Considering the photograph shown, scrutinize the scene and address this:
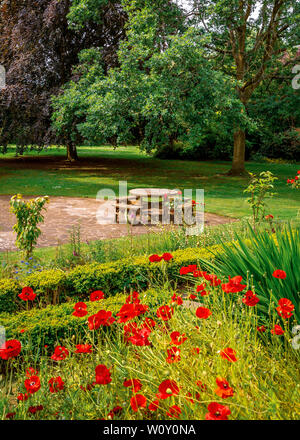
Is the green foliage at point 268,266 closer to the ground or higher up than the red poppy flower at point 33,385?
higher up

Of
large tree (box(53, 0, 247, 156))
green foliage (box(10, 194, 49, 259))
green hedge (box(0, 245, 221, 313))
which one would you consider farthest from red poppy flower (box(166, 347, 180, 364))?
large tree (box(53, 0, 247, 156))

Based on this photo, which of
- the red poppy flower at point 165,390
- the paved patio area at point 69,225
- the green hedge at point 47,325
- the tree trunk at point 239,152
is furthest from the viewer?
the tree trunk at point 239,152

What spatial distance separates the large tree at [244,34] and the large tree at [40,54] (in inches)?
180

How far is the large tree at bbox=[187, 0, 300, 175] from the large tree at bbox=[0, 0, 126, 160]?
15.0 feet

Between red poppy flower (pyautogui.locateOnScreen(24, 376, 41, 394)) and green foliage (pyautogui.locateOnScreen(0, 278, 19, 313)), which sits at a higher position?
red poppy flower (pyautogui.locateOnScreen(24, 376, 41, 394))

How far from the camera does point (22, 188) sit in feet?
48.6

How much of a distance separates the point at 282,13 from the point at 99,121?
9.78 meters

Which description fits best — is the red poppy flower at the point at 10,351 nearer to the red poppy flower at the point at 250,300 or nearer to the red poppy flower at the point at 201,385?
the red poppy flower at the point at 201,385

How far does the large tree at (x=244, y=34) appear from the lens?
16.2 m

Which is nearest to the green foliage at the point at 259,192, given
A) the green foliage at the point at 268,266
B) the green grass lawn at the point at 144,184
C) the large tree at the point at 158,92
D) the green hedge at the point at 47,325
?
the green grass lawn at the point at 144,184

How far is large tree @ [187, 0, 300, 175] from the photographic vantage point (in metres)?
Result: 16.2

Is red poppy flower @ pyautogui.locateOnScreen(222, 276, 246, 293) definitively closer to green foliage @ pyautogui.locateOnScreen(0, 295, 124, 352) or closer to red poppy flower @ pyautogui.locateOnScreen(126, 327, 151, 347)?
red poppy flower @ pyautogui.locateOnScreen(126, 327, 151, 347)

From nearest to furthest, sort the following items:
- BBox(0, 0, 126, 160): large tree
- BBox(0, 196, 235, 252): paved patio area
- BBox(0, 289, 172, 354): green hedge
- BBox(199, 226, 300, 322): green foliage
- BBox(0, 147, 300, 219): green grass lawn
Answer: BBox(199, 226, 300, 322): green foliage
BBox(0, 289, 172, 354): green hedge
BBox(0, 196, 235, 252): paved patio area
BBox(0, 147, 300, 219): green grass lawn
BBox(0, 0, 126, 160): large tree

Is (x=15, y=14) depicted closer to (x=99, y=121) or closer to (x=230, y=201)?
(x=99, y=121)
